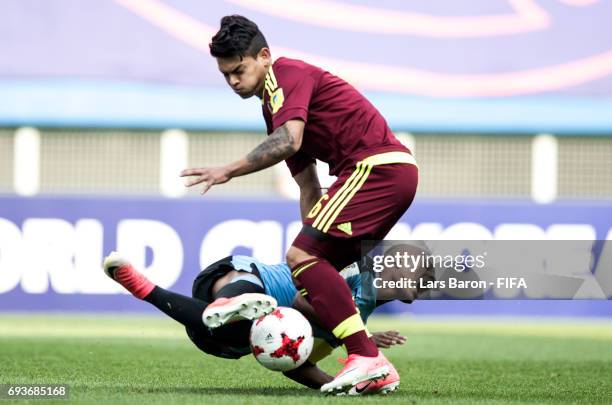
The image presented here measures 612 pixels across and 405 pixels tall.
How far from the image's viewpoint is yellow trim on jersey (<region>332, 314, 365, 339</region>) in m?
5.93

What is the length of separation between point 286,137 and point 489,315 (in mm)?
9330

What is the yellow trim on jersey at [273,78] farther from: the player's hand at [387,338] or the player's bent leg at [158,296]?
the player's hand at [387,338]

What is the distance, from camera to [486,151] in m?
15.7

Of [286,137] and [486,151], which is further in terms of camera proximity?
[486,151]

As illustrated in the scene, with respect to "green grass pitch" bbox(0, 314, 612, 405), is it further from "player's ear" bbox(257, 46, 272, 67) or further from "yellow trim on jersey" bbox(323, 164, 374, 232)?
"player's ear" bbox(257, 46, 272, 67)

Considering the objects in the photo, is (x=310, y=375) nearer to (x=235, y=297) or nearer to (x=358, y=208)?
(x=235, y=297)

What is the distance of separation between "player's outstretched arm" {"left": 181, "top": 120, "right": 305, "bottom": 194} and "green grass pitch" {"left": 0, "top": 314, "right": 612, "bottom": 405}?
105 centimetres

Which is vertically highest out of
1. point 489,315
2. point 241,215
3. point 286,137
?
point 286,137

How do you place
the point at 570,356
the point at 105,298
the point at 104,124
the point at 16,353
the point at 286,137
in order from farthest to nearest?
the point at 104,124 → the point at 105,298 → the point at 570,356 → the point at 16,353 → the point at 286,137

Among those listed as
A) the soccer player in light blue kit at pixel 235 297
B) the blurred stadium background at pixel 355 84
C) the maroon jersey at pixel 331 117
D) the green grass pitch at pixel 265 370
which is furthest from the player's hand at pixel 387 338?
the blurred stadium background at pixel 355 84

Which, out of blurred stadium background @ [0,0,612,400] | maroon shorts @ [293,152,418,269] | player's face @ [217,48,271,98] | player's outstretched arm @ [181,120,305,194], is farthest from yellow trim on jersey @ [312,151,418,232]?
blurred stadium background @ [0,0,612,400]

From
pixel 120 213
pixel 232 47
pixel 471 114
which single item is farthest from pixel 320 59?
pixel 232 47

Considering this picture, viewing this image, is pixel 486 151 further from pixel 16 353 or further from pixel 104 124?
pixel 16 353

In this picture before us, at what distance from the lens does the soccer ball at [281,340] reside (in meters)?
5.98
